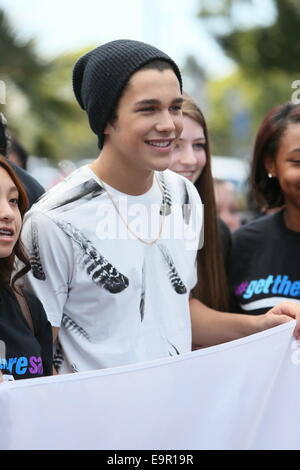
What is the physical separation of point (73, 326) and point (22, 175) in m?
0.77

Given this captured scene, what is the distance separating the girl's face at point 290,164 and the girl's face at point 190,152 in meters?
0.41

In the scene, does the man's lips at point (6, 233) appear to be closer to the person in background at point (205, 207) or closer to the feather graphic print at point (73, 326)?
the feather graphic print at point (73, 326)

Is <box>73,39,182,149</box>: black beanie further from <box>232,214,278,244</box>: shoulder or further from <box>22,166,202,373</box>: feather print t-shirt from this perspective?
<box>232,214,278,244</box>: shoulder

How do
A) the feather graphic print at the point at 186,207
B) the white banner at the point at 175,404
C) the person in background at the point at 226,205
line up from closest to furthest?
the white banner at the point at 175,404 < the feather graphic print at the point at 186,207 < the person in background at the point at 226,205

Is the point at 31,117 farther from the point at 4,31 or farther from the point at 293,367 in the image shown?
the point at 293,367

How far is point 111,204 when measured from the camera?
10.1ft

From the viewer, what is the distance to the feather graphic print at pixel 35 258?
2961mm

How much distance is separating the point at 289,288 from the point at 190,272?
1.49 feet

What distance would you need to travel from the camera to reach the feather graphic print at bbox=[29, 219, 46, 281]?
2961 millimetres

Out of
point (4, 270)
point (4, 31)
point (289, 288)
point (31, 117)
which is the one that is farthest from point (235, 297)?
point (31, 117)

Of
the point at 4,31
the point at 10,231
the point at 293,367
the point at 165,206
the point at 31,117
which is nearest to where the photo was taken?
the point at 10,231

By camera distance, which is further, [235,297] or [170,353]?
[235,297]

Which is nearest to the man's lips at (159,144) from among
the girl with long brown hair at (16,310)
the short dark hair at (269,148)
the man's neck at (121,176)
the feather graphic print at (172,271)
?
the man's neck at (121,176)

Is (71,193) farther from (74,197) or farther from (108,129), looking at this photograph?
(108,129)
